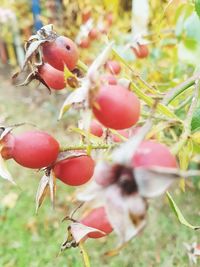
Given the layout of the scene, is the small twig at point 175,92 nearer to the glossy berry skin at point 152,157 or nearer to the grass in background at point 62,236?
the glossy berry skin at point 152,157

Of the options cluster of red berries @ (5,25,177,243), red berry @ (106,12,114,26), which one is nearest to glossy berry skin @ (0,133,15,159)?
cluster of red berries @ (5,25,177,243)

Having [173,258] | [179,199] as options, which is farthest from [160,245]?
[179,199]

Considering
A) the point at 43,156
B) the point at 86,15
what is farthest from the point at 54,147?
the point at 86,15

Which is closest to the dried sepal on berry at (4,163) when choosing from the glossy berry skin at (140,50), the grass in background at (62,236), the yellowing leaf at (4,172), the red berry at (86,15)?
the yellowing leaf at (4,172)

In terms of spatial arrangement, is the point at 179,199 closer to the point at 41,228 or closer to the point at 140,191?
the point at 41,228

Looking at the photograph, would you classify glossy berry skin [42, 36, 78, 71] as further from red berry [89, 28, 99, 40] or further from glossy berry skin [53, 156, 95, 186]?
red berry [89, 28, 99, 40]

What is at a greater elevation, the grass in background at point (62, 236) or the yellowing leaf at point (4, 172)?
the yellowing leaf at point (4, 172)
